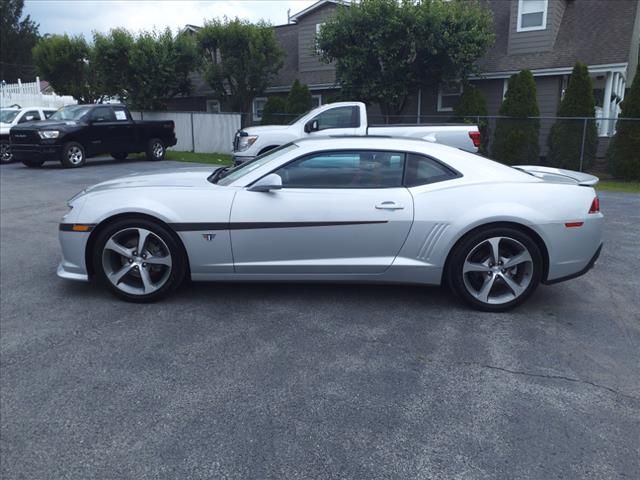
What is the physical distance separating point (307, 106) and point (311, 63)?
3.85 m

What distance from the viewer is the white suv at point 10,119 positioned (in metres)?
17.4

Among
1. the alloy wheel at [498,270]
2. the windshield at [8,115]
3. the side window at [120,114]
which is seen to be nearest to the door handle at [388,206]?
the alloy wheel at [498,270]

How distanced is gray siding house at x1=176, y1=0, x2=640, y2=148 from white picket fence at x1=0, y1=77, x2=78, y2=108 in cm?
1610

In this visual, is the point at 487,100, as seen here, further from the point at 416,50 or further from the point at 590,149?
the point at 590,149

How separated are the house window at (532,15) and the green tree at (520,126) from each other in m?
3.32

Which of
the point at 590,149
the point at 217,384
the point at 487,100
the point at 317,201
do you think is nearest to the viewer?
the point at 217,384

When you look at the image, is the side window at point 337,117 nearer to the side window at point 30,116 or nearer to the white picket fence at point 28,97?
the side window at point 30,116

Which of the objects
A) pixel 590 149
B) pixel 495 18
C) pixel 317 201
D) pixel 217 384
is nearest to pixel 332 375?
pixel 217 384

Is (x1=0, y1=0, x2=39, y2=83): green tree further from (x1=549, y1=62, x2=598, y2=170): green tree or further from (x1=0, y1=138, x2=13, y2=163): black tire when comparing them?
(x1=549, y1=62, x2=598, y2=170): green tree

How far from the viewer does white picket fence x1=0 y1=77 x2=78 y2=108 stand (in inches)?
1047

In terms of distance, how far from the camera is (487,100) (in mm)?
18875

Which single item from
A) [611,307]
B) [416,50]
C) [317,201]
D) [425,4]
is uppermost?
[425,4]

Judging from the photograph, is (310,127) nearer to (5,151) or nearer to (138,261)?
(138,261)

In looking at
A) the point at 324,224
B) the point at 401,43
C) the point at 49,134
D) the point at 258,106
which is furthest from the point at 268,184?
the point at 258,106
